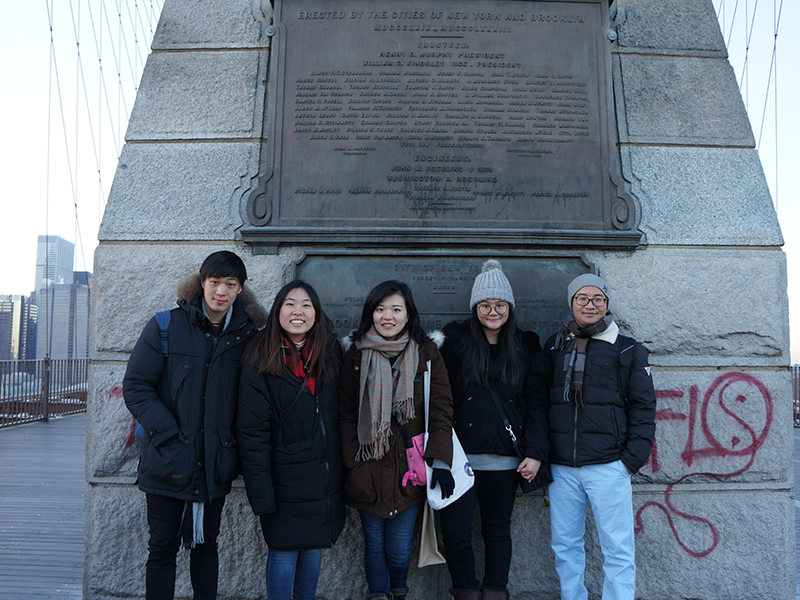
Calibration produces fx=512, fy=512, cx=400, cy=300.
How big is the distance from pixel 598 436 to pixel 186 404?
215 centimetres

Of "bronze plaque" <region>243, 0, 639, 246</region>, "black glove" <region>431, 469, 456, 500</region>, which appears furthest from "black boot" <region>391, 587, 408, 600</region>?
"bronze plaque" <region>243, 0, 639, 246</region>

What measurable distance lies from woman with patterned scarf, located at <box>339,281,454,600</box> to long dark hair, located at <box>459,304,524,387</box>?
163mm

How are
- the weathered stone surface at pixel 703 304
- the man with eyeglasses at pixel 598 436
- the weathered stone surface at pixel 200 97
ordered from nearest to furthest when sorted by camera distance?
the man with eyeglasses at pixel 598 436
the weathered stone surface at pixel 703 304
the weathered stone surface at pixel 200 97

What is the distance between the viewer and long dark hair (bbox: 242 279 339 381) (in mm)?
2576

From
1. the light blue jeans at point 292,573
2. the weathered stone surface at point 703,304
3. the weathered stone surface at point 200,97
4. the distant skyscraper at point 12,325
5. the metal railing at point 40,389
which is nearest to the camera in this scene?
the light blue jeans at point 292,573

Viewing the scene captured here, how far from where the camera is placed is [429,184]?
3578 millimetres

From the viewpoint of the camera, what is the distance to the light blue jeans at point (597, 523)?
2688 millimetres

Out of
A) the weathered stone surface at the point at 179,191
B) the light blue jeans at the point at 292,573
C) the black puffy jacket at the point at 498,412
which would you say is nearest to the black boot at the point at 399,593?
the light blue jeans at the point at 292,573

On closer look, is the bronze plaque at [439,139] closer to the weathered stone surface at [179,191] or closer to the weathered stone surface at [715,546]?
the weathered stone surface at [179,191]

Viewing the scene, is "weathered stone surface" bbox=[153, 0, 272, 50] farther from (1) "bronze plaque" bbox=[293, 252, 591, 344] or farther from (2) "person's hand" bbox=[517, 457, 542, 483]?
(2) "person's hand" bbox=[517, 457, 542, 483]

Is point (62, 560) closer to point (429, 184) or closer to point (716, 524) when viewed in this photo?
point (429, 184)

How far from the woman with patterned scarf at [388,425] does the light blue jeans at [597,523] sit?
2.28ft

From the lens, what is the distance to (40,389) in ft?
36.4

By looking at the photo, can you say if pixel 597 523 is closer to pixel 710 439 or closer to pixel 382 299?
pixel 710 439
